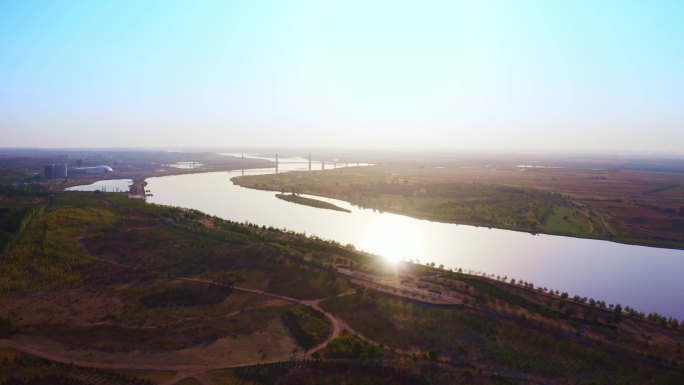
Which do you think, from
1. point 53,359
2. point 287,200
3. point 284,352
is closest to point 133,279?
point 53,359

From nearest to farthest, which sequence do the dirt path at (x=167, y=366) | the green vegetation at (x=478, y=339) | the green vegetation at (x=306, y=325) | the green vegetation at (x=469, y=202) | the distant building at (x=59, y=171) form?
the dirt path at (x=167, y=366)
the green vegetation at (x=478, y=339)
the green vegetation at (x=306, y=325)
the green vegetation at (x=469, y=202)
the distant building at (x=59, y=171)

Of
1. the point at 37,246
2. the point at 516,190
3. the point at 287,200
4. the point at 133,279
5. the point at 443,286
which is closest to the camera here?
the point at 443,286

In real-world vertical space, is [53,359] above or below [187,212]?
below

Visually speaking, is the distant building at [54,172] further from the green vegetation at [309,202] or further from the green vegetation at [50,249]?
the green vegetation at [309,202]

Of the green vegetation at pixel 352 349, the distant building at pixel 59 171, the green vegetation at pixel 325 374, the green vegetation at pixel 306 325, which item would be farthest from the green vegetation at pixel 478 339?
the distant building at pixel 59 171

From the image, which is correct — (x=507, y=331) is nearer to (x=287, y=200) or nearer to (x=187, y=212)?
(x=187, y=212)

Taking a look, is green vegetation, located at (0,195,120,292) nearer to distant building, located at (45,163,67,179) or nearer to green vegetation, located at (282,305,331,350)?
green vegetation, located at (282,305,331,350)

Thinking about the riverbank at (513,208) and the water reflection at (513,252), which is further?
the riverbank at (513,208)

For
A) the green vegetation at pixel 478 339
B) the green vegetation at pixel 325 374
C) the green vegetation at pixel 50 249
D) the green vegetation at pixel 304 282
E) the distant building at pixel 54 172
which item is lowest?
the green vegetation at pixel 325 374
